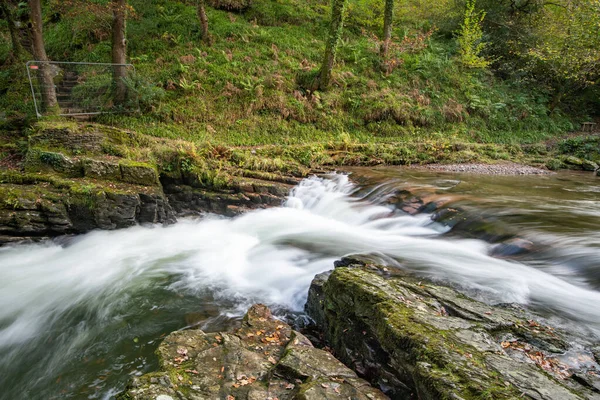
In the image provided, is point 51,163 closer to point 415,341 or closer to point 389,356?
point 389,356

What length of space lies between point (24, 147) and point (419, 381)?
38.0ft

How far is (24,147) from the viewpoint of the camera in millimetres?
9711

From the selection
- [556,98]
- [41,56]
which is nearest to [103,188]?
[41,56]

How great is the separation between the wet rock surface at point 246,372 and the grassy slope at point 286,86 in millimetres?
9025

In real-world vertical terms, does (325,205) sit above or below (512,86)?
below

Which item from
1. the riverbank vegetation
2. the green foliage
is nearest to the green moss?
the riverbank vegetation

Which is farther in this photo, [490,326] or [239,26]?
[239,26]

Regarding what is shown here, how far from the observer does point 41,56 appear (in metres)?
11.1

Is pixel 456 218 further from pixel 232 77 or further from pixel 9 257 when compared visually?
pixel 232 77

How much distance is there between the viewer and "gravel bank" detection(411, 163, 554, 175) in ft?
41.8

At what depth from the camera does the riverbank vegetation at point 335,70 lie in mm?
13789

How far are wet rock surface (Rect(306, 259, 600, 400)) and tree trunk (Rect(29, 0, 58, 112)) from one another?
38.6 ft

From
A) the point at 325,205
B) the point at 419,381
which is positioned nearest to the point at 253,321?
the point at 419,381

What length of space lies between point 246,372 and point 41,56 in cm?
1268
